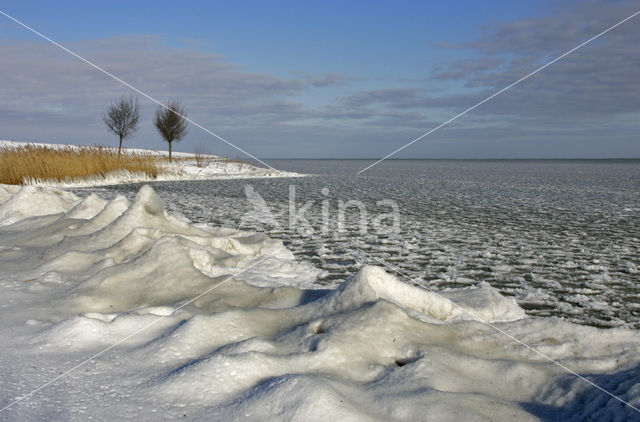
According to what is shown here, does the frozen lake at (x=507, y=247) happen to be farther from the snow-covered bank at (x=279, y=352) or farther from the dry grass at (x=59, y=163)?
the dry grass at (x=59, y=163)

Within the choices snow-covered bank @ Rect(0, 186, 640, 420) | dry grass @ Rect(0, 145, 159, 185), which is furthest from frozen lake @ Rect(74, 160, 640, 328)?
dry grass @ Rect(0, 145, 159, 185)

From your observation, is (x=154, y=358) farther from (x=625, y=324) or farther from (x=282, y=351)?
(x=625, y=324)

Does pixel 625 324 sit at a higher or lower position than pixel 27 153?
lower

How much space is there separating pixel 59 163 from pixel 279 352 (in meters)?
16.3

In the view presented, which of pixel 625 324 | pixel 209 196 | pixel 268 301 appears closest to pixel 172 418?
pixel 268 301

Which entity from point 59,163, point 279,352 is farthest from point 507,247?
point 59,163

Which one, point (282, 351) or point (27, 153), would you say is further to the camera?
point (27, 153)

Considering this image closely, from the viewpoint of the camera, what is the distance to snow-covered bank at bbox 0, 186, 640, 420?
6.38ft

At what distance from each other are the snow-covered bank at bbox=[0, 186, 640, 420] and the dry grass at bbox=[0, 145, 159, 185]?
12504 millimetres

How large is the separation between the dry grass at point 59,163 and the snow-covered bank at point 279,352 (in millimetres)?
12504

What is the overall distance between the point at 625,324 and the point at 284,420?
2606mm

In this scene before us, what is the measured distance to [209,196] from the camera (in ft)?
42.3

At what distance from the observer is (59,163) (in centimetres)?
1606

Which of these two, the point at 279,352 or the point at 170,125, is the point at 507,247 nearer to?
the point at 279,352
